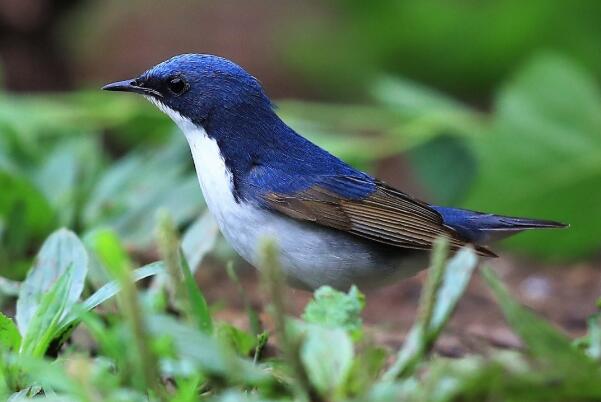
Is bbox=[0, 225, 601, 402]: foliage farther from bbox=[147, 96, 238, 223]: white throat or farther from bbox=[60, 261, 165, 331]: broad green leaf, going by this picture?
bbox=[147, 96, 238, 223]: white throat

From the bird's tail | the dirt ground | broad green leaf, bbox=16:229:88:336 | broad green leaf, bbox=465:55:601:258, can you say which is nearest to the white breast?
the dirt ground

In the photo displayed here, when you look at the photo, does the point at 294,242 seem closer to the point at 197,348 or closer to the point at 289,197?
the point at 289,197

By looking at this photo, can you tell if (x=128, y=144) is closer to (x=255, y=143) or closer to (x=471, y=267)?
(x=255, y=143)

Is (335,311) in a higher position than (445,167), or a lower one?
lower

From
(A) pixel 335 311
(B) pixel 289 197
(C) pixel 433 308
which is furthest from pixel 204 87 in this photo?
(C) pixel 433 308

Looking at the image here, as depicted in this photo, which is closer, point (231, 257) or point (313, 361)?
point (313, 361)

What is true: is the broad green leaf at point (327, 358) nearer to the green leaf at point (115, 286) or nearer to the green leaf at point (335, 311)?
the green leaf at point (335, 311)

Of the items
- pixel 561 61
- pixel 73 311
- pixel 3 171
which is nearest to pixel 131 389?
pixel 73 311
